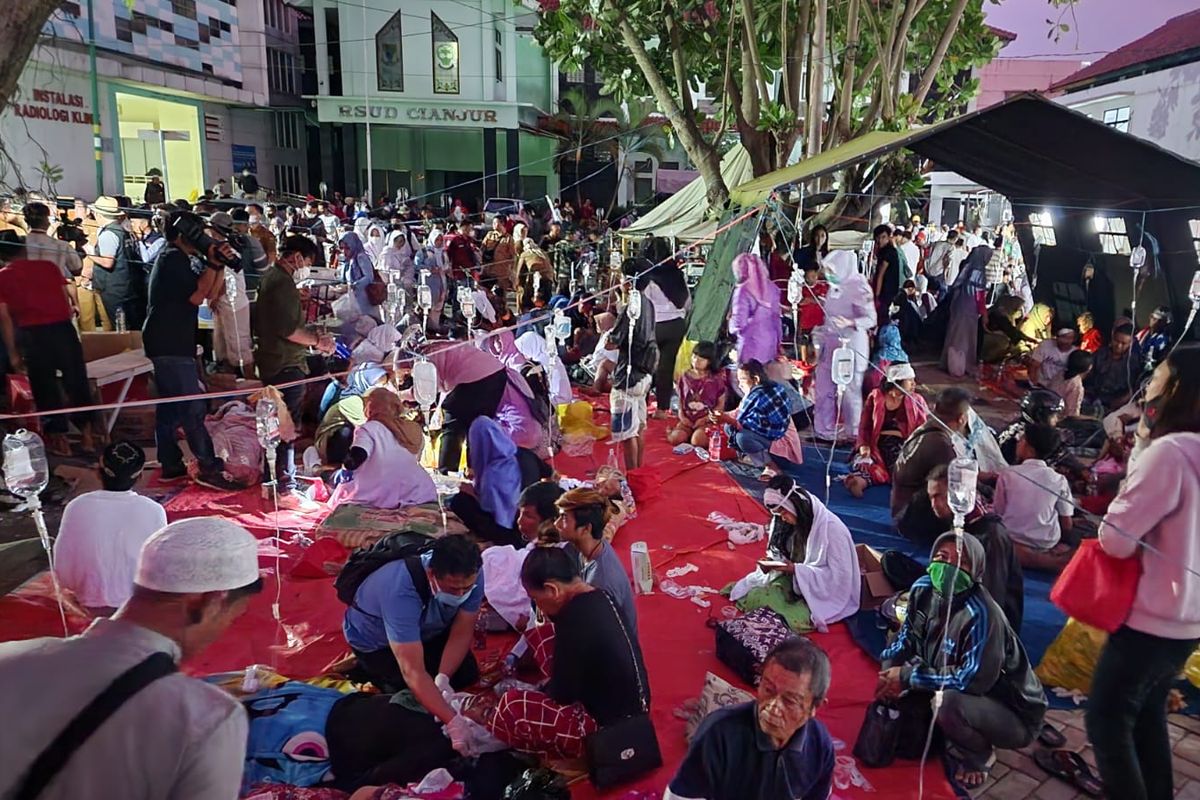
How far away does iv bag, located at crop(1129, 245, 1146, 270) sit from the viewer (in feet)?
24.1

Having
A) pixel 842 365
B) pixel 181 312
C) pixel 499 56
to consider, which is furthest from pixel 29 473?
pixel 499 56

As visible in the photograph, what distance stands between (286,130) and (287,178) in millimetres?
1477

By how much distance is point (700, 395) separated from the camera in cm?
682

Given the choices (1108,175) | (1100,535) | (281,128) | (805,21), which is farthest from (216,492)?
(281,128)

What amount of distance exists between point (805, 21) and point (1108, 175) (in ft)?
13.0

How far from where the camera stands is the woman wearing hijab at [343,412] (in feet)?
15.9

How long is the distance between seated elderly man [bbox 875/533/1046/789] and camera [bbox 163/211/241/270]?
4.55 metres

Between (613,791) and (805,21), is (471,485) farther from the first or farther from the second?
(805,21)

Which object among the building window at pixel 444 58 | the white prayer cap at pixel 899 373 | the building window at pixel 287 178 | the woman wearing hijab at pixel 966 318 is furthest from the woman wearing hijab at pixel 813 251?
the building window at pixel 287 178

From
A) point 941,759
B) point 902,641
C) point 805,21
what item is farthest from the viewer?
point 805,21

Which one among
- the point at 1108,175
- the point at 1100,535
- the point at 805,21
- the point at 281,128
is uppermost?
the point at 281,128

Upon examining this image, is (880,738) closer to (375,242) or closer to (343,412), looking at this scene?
(343,412)

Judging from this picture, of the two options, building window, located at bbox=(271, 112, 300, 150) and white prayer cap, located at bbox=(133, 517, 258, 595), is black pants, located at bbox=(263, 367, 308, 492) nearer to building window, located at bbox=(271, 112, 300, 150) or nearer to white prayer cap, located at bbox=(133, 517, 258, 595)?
white prayer cap, located at bbox=(133, 517, 258, 595)

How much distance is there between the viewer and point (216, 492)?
18.3ft
